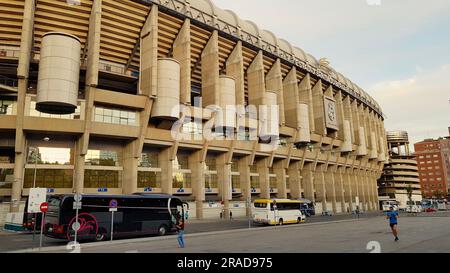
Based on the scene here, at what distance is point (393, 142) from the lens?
14450 cm

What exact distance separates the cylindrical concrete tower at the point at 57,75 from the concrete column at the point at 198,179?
18.1 meters

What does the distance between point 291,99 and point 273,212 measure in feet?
110

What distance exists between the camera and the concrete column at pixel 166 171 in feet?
140

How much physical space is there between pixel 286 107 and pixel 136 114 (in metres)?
33.0

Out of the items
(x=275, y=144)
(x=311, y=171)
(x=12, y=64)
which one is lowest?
(x=311, y=171)

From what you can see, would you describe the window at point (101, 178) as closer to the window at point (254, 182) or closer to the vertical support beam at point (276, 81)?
the window at point (254, 182)

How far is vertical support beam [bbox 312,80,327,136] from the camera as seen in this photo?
69.6 m

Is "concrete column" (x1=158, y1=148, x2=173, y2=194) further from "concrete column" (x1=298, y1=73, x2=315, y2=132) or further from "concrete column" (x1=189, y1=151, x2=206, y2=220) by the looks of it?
"concrete column" (x1=298, y1=73, x2=315, y2=132)

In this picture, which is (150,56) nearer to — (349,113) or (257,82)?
(257,82)

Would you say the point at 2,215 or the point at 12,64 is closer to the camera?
the point at 2,215

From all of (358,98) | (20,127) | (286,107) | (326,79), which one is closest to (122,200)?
(20,127)

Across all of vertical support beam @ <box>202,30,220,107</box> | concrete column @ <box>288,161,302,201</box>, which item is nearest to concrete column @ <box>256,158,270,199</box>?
concrete column @ <box>288,161,302,201</box>

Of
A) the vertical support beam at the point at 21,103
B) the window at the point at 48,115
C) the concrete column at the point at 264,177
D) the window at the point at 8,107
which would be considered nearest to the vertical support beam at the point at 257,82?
the concrete column at the point at 264,177
